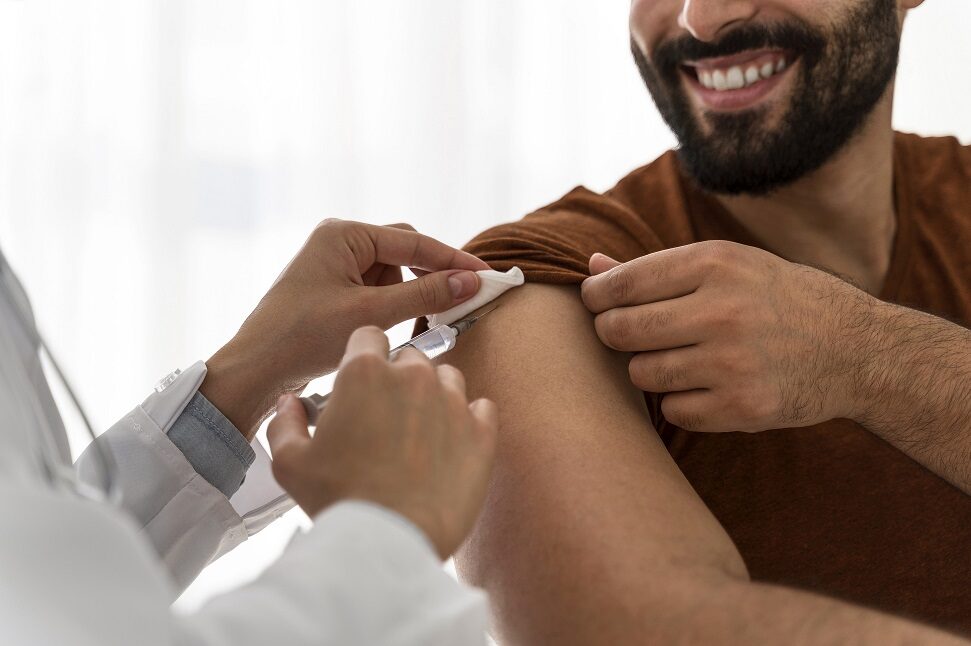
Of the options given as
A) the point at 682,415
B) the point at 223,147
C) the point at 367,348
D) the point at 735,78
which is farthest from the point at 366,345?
the point at 223,147

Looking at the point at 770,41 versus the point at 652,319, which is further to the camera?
the point at 770,41

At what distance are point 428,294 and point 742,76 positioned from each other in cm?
Answer: 75

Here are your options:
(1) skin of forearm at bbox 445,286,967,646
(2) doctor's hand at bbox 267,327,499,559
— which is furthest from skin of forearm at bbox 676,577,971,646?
(2) doctor's hand at bbox 267,327,499,559

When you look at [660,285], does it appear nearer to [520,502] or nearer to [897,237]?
[520,502]

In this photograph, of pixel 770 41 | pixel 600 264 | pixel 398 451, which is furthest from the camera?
pixel 770 41

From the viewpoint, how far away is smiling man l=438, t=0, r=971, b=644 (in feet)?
2.91

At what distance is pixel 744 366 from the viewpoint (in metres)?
1.07

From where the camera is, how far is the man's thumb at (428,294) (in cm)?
109

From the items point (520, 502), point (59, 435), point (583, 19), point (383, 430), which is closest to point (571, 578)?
point (520, 502)

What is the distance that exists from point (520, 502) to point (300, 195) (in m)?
1.81

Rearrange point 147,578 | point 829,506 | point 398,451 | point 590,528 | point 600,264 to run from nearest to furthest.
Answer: point 147,578 → point 398,451 → point 590,528 → point 600,264 → point 829,506

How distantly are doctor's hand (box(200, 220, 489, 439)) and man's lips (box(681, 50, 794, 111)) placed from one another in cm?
63

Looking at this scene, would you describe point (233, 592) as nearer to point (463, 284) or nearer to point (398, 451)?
point (398, 451)

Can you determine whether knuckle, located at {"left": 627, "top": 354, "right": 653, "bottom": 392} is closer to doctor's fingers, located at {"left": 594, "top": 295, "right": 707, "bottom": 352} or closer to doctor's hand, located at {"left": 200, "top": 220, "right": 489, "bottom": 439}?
doctor's fingers, located at {"left": 594, "top": 295, "right": 707, "bottom": 352}
